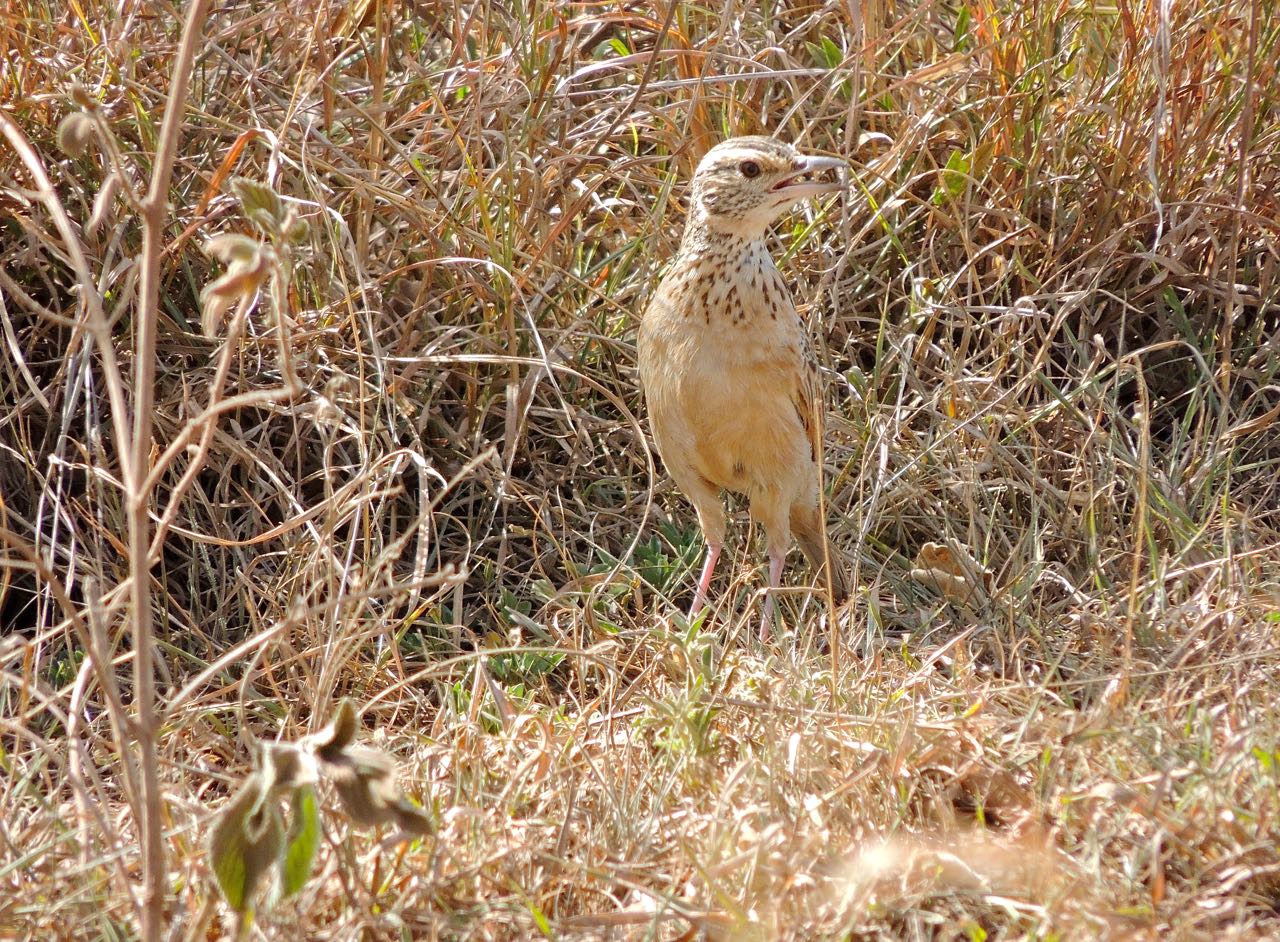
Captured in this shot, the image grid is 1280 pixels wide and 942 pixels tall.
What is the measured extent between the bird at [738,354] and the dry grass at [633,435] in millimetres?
289

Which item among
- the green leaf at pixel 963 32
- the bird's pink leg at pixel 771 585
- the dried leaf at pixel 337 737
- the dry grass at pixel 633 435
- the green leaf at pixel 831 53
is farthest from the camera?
the green leaf at pixel 831 53

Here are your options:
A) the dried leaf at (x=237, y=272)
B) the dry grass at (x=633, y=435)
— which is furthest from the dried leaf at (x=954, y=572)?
the dried leaf at (x=237, y=272)

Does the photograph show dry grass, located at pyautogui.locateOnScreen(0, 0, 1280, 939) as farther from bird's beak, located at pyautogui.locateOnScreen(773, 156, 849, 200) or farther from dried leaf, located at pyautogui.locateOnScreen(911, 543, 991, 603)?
bird's beak, located at pyautogui.locateOnScreen(773, 156, 849, 200)

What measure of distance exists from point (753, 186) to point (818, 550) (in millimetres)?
1180

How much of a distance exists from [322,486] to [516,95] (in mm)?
1430

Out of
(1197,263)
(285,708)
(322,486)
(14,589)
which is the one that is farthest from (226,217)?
(1197,263)

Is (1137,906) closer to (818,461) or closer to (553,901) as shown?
(553,901)

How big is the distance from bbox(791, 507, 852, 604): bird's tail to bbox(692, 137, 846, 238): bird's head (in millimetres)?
891

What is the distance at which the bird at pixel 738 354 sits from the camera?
4426 mm

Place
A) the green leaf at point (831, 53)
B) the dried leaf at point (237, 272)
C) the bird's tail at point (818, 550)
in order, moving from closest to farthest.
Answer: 1. the dried leaf at point (237, 272)
2. the bird's tail at point (818, 550)
3. the green leaf at point (831, 53)

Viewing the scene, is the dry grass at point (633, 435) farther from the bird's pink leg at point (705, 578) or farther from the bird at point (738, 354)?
the bird at point (738, 354)

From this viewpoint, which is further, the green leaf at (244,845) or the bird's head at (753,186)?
the bird's head at (753,186)

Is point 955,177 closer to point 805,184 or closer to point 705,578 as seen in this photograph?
point 805,184

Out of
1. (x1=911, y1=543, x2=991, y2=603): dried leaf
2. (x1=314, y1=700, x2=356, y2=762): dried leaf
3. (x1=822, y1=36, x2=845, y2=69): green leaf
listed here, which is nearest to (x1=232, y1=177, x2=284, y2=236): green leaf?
(x1=314, y1=700, x2=356, y2=762): dried leaf
